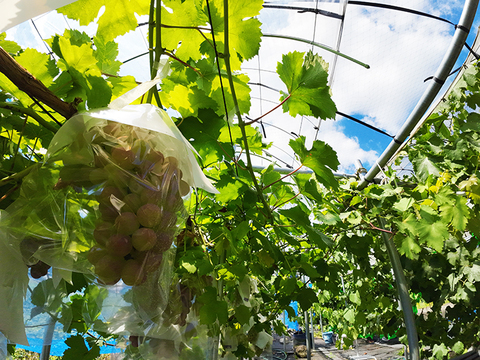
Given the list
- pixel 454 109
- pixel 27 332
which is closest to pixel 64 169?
pixel 27 332

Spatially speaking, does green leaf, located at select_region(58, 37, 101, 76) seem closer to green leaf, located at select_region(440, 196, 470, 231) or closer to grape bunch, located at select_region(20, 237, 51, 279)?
grape bunch, located at select_region(20, 237, 51, 279)

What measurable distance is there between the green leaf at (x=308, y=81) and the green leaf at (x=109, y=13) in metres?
0.28

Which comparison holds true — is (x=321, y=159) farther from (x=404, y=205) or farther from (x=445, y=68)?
(x=445, y=68)

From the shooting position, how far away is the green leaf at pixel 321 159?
2.30 feet

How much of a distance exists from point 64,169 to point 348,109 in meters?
3.25

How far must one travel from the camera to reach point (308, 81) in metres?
0.61

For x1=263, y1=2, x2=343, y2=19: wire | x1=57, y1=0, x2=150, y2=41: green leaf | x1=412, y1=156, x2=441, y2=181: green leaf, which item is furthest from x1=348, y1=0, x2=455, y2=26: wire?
x1=57, y1=0, x2=150, y2=41: green leaf

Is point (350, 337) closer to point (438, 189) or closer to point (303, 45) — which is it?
point (438, 189)

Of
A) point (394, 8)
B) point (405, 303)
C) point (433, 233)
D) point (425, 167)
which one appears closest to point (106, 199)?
point (433, 233)

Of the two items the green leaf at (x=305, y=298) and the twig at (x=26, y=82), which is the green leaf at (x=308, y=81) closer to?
the twig at (x=26, y=82)

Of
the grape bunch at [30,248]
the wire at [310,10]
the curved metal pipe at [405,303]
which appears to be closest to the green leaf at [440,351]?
the curved metal pipe at [405,303]

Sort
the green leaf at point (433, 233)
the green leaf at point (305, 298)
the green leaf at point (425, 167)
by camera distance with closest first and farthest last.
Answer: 1. the green leaf at point (305, 298)
2. the green leaf at point (433, 233)
3. the green leaf at point (425, 167)

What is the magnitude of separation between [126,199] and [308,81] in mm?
403

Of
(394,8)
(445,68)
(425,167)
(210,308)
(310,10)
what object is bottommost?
(210,308)
